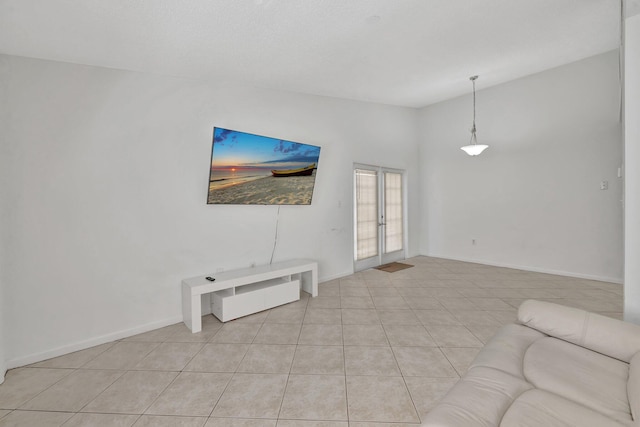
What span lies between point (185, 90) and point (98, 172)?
4.13ft

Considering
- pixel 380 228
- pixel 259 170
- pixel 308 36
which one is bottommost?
pixel 380 228

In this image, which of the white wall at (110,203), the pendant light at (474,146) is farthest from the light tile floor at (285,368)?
the pendant light at (474,146)

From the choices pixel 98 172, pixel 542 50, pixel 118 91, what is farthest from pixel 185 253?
pixel 542 50

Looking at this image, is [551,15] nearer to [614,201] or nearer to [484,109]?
[484,109]

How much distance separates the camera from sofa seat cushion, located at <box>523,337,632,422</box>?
1195mm

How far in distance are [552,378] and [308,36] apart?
124 inches

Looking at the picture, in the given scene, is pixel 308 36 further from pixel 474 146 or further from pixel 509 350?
pixel 474 146

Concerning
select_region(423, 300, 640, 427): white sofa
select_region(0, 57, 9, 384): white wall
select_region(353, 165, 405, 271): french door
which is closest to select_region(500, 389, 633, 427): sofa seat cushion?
select_region(423, 300, 640, 427): white sofa

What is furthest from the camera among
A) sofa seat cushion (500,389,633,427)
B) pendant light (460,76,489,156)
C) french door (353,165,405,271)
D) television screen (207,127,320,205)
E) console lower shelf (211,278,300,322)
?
french door (353,165,405,271)

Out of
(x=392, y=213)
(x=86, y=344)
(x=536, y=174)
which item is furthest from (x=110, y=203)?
(x=536, y=174)

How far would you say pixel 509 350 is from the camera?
64.4 inches

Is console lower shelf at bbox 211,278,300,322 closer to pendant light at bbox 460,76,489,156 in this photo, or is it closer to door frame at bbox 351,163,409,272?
door frame at bbox 351,163,409,272

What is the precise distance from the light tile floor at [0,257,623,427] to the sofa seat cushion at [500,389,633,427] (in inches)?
28.4

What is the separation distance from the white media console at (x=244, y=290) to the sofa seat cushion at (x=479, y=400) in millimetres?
2403
